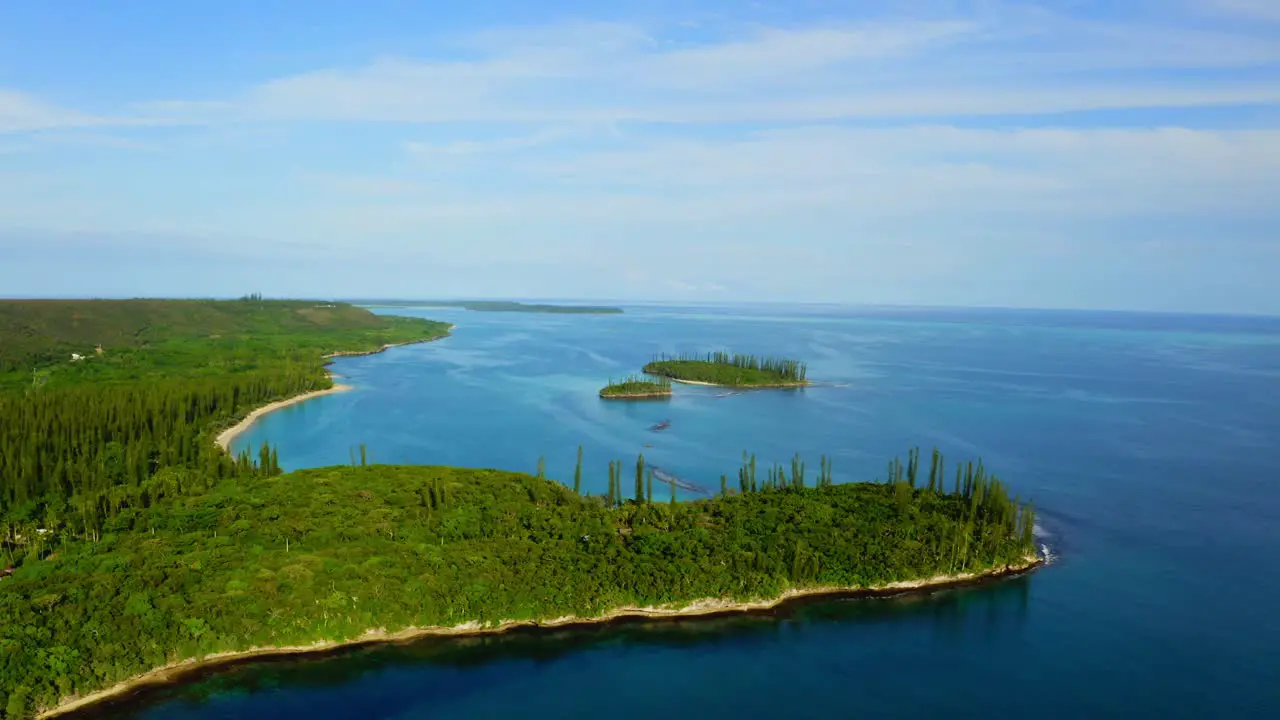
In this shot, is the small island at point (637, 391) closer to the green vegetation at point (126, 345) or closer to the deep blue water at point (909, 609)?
the deep blue water at point (909, 609)

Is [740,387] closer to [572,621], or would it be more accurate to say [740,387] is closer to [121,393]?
[121,393]

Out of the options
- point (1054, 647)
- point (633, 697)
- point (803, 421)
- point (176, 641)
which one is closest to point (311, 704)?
point (176, 641)

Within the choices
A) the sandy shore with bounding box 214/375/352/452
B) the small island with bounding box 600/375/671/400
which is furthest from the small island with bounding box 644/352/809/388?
the sandy shore with bounding box 214/375/352/452

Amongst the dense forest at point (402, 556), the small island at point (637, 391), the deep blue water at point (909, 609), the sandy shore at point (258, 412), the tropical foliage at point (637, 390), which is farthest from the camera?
the tropical foliage at point (637, 390)

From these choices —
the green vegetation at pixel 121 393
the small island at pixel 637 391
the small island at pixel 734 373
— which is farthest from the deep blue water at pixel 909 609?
the small island at pixel 734 373

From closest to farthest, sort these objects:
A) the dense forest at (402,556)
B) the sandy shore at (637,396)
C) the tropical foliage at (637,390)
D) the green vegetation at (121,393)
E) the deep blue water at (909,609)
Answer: the deep blue water at (909,609) → the dense forest at (402,556) → the green vegetation at (121,393) → the sandy shore at (637,396) → the tropical foliage at (637,390)

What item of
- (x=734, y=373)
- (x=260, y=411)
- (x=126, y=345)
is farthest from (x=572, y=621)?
(x=126, y=345)
